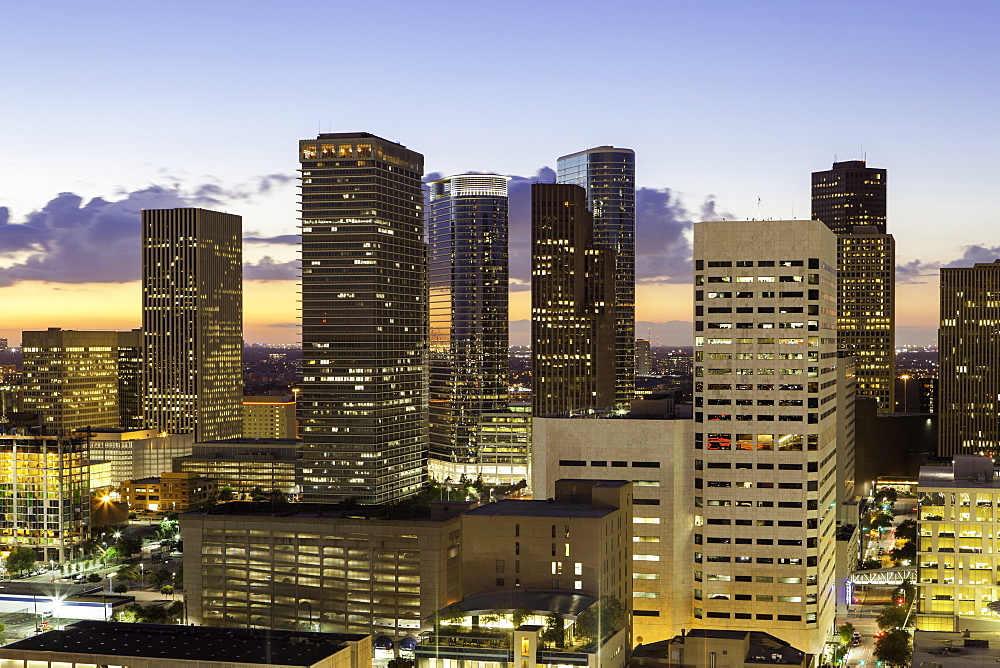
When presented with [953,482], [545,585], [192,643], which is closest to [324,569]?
[545,585]

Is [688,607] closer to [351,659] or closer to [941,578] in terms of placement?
[941,578]

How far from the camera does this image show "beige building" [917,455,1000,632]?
160625 mm

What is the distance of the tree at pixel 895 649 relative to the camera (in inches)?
5458

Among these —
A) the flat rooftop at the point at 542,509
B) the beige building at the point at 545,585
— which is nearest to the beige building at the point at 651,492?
the beige building at the point at 545,585

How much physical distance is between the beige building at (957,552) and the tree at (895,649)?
52.9 feet

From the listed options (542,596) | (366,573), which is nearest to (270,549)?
(366,573)

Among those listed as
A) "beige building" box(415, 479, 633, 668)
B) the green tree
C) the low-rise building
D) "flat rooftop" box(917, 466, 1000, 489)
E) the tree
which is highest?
"flat rooftop" box(917, 466, 1000, 489)

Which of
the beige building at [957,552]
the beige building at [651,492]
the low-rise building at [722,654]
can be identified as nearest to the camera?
the low-rise building at [722,654]

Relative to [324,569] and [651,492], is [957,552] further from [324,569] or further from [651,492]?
[324,569]

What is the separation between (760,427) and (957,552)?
1276 inches

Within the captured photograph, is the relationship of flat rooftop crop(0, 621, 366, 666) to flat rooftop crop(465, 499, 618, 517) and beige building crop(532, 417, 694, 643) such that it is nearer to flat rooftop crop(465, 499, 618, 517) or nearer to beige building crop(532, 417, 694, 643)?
flat rooftop crop(465, 499, 618, 517)

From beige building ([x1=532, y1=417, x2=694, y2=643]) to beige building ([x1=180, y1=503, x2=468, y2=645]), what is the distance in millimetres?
18578

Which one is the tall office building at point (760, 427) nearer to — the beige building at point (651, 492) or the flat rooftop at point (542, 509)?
the beige building at point (651, 492)

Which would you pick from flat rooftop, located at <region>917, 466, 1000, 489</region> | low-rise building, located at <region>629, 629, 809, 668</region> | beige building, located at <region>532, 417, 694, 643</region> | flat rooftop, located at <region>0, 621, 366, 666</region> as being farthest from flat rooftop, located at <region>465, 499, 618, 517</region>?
flat rooftop, located at <region>917, 466, 1000, 489</region>
